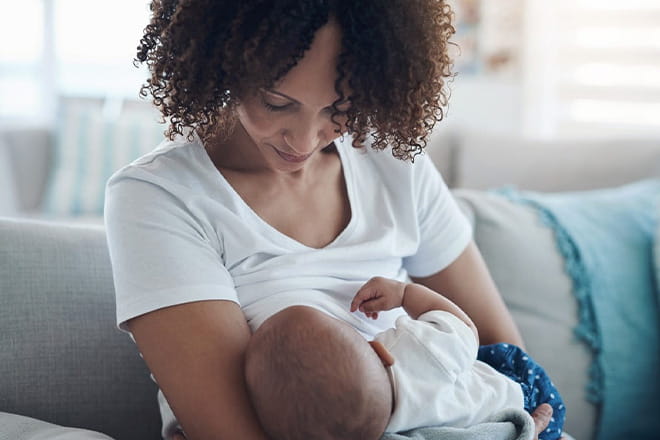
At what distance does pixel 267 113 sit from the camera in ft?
3.34

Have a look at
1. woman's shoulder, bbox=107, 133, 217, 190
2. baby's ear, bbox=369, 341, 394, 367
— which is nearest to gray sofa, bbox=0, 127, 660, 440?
woman's shoulder, bbox=107, 133, 217, 190

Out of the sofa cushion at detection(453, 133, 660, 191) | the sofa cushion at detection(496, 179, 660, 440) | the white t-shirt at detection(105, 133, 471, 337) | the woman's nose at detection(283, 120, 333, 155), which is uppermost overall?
the woman's nose at detection(283, 120, 333, 155)

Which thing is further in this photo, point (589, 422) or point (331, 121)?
point (589, 422)

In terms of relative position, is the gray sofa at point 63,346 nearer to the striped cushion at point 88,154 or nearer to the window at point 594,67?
the striped cushion at point 88,154

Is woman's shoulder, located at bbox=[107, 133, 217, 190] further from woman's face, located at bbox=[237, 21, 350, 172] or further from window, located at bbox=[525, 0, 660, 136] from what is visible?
window, located at bbox=[525, 0, 660, 136]

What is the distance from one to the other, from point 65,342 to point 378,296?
490mm

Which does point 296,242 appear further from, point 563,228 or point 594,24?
point 594,24

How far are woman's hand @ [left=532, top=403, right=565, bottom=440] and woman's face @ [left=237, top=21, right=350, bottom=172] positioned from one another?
489mm

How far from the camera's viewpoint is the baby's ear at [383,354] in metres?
→ 1.02

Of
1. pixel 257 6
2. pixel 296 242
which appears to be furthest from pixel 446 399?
pixel 257 6

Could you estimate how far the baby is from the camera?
939 millimetres

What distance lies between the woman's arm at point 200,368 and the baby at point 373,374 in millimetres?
26

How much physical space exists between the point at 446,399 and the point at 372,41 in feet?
1.52

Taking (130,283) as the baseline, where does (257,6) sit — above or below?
above
